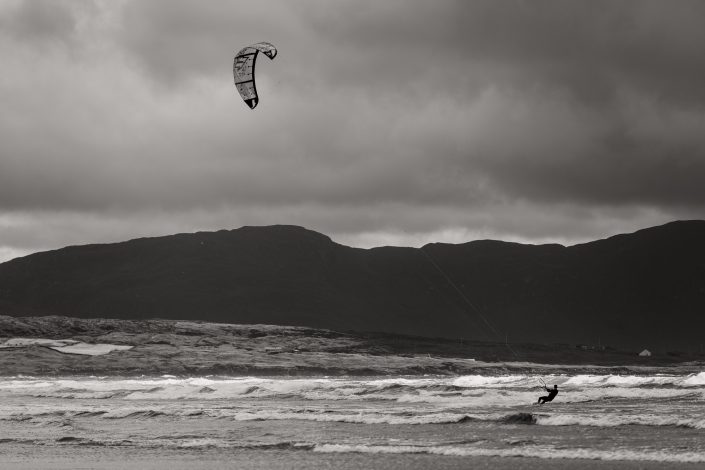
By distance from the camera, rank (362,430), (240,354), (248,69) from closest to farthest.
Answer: (362,430)
(248,69)
(240,354)

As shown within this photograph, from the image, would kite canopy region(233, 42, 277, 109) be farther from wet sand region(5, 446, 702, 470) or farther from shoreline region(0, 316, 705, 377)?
shoreline region(0, 316, 705, 377)

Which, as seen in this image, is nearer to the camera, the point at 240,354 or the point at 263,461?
the point at 263,461

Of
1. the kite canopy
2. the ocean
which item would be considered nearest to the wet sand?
the ocean

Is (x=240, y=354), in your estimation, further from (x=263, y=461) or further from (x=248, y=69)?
(x=263, y=461)

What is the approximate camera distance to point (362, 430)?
91.7ft

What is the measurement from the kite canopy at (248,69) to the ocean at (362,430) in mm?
11789

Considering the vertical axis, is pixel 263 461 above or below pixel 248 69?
below

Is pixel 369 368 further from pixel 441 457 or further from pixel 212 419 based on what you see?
pixel 441 457

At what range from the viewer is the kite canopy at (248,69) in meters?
36.1

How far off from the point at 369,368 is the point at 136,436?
58913 millimetres

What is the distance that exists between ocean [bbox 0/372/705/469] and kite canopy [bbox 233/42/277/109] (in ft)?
38.7

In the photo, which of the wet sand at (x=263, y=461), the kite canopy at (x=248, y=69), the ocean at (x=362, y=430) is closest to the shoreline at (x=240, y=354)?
the ocean at (x=362, y=430)

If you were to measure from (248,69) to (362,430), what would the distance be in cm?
1603

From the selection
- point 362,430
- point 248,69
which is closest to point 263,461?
point 362,430
